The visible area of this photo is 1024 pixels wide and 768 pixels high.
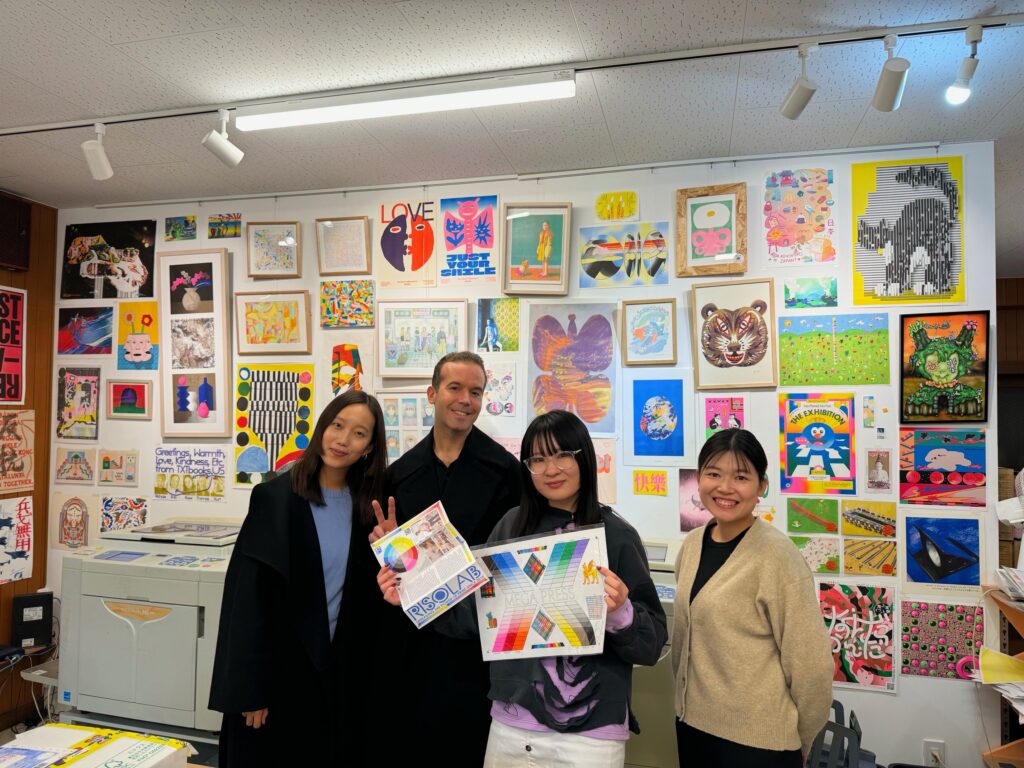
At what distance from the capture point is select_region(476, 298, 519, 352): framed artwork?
3.25 m

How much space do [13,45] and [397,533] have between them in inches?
79.7

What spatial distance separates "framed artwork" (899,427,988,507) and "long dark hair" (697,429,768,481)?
4.86ft

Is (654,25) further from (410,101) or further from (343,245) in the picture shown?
(343,245)

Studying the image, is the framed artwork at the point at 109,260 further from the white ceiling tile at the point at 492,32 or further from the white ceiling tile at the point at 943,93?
the white ceiling tile at the point at 943,93

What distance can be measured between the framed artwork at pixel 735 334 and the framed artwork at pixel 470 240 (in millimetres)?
998

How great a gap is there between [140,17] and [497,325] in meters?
1.82

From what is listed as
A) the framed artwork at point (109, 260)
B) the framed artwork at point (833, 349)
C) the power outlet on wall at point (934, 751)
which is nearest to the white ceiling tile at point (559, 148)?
the framed artwork at point (833, 349)

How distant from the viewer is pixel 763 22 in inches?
79.7

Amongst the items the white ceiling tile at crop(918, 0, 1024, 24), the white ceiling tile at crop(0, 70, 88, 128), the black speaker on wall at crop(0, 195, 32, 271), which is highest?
the white ceiling tile at crop(918, 0, 1024, 24)

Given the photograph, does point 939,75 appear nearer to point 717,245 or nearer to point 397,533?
point 717,245

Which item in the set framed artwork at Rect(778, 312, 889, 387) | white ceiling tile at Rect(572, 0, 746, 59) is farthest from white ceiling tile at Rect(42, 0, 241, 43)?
framed artwork at Rect(778, 312, 889, 387)

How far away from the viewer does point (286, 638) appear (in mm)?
1903

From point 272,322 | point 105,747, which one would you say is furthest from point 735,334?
point 105,747

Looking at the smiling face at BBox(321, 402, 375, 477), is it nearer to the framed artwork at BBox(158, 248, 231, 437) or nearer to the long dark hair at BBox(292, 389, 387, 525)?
the long dark hair at BBox(292, 389, 387, 525)
